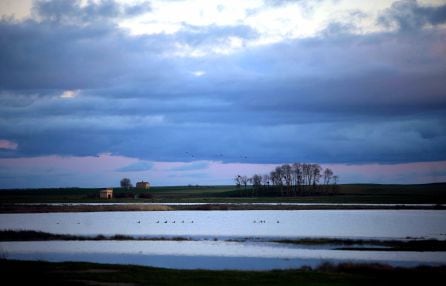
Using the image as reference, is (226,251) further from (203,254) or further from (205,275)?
(205,275)

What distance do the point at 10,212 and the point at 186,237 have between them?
239 feet

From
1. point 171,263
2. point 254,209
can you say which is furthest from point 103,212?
point 171,263

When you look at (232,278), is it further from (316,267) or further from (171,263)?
(171,263)

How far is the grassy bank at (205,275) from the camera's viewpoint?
103 ft

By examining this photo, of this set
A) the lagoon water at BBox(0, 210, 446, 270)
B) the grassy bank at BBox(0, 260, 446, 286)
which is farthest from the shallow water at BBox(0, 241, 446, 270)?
the grassy bank at BBox(0, 260, 446, 286)

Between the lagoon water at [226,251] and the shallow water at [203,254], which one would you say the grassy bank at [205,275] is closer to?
the shallow water at [203,254]

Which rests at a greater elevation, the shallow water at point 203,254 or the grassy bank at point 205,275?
the grassy bank at point 205,275

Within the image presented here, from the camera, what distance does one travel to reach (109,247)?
2201 inches

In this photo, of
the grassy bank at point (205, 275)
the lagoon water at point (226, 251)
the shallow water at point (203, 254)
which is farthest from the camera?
the lagoon water at point (226, 251)

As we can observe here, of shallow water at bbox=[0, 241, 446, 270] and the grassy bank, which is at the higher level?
the grassy bank

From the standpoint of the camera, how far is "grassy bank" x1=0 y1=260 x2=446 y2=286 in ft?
103

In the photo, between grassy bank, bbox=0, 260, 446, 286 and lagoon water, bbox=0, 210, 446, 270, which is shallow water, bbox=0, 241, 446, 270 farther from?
grassy bank, bbox=0, 260, 446, 286

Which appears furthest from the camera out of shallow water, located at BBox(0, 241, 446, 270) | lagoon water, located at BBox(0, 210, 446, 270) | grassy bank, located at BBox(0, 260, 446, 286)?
lagoon water, located at BBox(0, 210, 446, 270)

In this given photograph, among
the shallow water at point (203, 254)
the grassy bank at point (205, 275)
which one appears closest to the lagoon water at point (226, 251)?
the shallow water at point (203, 254)
